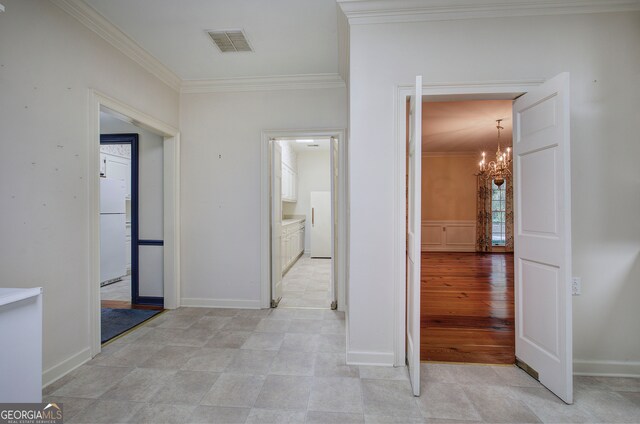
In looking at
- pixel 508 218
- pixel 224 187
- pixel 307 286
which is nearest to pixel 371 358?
pixel 307 286

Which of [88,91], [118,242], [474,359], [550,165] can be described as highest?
[88,91]

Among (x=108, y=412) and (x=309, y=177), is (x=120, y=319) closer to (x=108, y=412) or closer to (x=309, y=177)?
(x=108, y=412)

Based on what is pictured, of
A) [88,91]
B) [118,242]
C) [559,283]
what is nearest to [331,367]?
[559,283]

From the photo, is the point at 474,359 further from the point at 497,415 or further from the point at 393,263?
the point at 393,263

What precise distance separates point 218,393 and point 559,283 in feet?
7.50

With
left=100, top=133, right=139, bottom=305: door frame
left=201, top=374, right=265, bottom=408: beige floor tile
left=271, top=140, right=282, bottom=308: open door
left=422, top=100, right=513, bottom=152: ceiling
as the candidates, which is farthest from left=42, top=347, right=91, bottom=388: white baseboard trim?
left=422, top=100, right=513, bottom=152: ceiling

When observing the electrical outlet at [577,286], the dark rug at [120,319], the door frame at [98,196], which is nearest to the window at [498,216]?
the electrical outlet at [577,286]

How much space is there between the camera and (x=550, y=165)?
184 cm

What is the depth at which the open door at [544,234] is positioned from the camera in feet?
5.67

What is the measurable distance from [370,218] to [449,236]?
21.6 feet

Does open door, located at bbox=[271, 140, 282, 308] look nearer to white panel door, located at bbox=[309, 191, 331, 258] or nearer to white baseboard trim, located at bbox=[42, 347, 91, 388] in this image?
white baseboard trim, located at bbox=[42, 347, 91, 388]

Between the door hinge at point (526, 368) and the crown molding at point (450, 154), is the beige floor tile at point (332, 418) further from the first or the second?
the crown molding at point (450, 154)

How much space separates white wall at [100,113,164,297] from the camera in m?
3.50

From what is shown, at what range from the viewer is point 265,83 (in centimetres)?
332
